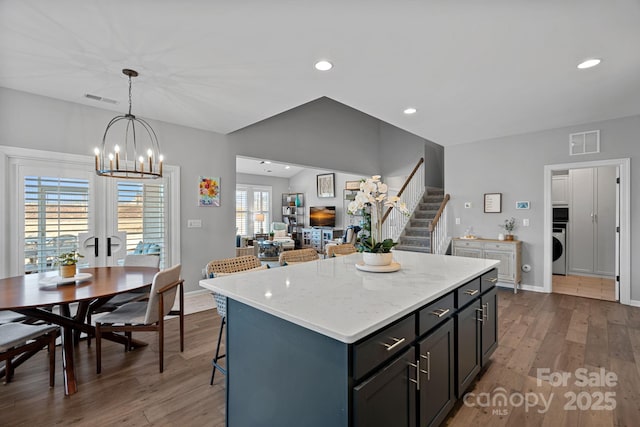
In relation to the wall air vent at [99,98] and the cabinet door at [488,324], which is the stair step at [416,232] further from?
the wall air vent at [99,98]

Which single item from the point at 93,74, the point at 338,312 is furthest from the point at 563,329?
the point at 93,74

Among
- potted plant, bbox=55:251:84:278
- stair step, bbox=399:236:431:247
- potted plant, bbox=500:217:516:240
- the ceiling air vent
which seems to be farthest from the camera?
stair step, bbox=399:236:431:247

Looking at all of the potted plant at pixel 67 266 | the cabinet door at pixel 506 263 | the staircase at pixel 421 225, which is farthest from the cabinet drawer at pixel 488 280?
the staircase at pixel 421 225

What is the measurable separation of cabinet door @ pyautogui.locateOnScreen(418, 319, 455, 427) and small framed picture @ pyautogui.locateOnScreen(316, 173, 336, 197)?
887cm

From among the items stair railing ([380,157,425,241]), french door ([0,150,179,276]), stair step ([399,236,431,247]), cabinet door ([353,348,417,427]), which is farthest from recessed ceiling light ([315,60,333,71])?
stair step ([399,236,431,247])

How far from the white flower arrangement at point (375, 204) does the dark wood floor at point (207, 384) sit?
1.16 m

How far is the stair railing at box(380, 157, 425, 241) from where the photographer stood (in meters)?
6.70

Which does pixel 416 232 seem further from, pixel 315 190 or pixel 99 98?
pixel 99 98

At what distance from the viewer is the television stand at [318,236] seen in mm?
10055

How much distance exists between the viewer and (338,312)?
4.18 feet

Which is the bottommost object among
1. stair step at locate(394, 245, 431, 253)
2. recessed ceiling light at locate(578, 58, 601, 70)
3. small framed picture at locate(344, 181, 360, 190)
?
stair step at locate(394, 245, 431, 253)

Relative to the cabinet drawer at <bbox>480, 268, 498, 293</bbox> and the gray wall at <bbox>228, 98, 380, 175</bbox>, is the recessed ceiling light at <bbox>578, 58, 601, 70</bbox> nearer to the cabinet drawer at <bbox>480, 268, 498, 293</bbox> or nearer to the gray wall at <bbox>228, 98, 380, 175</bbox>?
the cabinet drawer at <bbox>480, 268, 498, 293</bbox>

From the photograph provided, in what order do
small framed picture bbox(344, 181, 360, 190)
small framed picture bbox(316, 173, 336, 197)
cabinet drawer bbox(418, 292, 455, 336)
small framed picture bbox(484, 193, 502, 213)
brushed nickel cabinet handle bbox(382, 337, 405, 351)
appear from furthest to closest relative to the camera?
1. small framed picture bbox(316, 173, 336, 197)
2. small framed picture bbox(344, 181, 360, 190)
3. small framed picture bbox(484, 193, 502, 213)
4. cabinet drawer bbox(418, 292, 455, 336)
5. brushed nickel cabinet handle bbox(382, 337, 405, 351)

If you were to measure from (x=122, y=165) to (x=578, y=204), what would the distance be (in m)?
7.81
